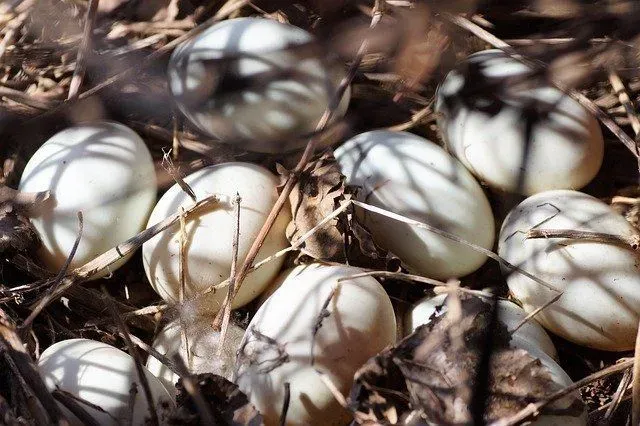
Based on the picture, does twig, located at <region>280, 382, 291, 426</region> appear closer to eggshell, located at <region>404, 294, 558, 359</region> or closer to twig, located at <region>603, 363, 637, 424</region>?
eggshell, located at <region>404, 294, 558, 359</region>

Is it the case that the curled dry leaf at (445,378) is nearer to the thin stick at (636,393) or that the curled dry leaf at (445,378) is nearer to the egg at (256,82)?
the thin stick at (636,393)

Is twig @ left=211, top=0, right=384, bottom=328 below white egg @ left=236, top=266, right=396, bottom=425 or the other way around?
the other way around

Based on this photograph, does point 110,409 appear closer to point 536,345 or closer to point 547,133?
point 536,345

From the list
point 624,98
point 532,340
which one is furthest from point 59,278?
point 624,98

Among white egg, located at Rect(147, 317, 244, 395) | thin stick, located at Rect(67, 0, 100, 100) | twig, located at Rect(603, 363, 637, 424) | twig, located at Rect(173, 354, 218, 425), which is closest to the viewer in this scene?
twig, located at Rect(173, 354, 218, 425)

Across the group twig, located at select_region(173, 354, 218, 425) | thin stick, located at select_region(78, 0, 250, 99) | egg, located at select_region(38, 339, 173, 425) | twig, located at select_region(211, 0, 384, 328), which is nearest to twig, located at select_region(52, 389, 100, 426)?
egg, located at select_region(38, 339, 173, 425)

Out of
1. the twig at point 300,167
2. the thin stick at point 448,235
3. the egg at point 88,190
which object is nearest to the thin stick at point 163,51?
the egg at point 88,190

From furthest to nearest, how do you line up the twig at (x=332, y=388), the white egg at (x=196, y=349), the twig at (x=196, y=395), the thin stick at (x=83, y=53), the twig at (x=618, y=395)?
the thin stick at (x=83, y=53) → the white egg at (x=196, y=349) → the twig at (x=618, y=395) → the twig at (x=332, y=388) → the twig at (x=196, y=395)
